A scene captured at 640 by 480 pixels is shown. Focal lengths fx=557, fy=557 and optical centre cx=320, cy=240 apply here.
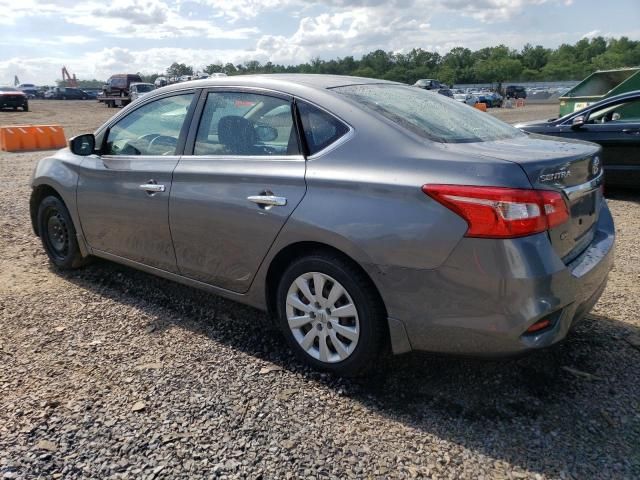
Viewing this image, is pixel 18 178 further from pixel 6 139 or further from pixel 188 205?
pixel 188 205

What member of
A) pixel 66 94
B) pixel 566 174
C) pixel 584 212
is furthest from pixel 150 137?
pixel 66 94

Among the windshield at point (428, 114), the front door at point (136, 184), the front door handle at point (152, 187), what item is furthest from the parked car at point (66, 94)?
the windshield at point (428, 114)

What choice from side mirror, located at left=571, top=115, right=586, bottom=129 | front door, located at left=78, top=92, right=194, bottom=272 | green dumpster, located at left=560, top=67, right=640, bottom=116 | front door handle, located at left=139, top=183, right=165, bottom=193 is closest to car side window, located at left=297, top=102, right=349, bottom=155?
Result: front door, located at left=78, top=92, right=194, bottom=272

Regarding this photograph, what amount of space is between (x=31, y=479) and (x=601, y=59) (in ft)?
343

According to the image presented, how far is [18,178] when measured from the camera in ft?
32.7

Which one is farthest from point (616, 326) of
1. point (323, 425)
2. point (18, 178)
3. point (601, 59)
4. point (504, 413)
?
point (601, 59)

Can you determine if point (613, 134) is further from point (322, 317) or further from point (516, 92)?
point (516, 92)

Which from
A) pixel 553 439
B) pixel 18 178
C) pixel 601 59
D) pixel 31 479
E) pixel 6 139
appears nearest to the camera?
pixel 31 479

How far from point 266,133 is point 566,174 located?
1677mm

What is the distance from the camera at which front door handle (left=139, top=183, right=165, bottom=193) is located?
3.72 meters

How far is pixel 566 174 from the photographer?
2.70 m

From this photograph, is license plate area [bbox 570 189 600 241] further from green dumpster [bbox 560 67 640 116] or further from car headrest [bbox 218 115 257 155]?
green dumpster [bbox 560 67 640 116]

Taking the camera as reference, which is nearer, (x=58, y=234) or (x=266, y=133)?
(x=266, y=133)

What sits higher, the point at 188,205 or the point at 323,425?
the point at 188,205
